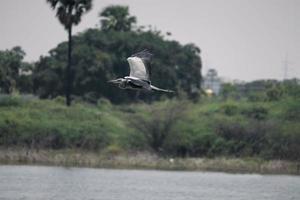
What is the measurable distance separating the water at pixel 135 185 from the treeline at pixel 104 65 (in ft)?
104

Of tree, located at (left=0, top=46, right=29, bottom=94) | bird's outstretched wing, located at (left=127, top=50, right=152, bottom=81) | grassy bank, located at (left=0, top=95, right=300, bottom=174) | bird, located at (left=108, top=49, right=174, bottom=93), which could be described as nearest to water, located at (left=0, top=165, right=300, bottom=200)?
grassy bank, located at (left=0, top=95, right=300, bottom=174)

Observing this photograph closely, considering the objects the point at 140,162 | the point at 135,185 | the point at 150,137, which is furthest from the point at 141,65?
the point at 150,137

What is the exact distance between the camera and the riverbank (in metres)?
58.3

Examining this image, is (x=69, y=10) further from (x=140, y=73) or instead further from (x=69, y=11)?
(x=140, y=73)

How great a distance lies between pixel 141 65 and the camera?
34844mm

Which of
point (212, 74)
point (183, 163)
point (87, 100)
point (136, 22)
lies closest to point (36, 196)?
point (183, 163)

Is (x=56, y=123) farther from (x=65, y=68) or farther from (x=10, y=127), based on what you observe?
(x=65, y=68)

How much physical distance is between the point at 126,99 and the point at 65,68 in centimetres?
501

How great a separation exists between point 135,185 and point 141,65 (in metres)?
15.3

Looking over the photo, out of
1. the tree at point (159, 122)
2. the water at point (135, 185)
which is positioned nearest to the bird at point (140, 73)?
the water at point (135, 185)

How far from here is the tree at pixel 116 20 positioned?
99.7 meters

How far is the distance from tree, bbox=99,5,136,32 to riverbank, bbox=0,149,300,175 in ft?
122

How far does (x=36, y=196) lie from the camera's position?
1720 inches

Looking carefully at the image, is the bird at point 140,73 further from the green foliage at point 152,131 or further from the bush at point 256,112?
the bush at point 256,112
